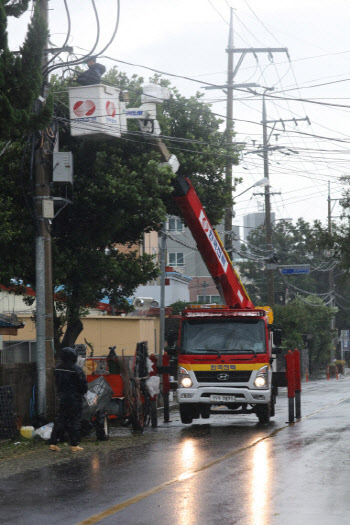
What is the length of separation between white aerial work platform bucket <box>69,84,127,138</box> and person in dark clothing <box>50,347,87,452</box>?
638 centimetres

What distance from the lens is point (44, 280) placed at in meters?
17.2

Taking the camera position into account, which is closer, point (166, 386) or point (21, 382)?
point (21, 382)

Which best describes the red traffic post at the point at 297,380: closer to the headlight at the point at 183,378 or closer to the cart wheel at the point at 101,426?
the headlight at the point at 183,378

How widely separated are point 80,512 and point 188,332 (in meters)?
10.4

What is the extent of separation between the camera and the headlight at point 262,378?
18.1m

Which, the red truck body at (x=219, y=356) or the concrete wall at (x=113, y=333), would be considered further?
the concrete wall at (x=113, y=333)

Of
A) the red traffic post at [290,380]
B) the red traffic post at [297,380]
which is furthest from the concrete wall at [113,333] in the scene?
the red traffic post at [290,380]

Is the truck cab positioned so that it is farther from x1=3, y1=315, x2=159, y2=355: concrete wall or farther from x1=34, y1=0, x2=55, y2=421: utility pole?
x1=3, y1=315, x2=159, y2=355: concrete wall

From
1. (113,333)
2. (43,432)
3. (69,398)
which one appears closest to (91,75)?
(43,432)

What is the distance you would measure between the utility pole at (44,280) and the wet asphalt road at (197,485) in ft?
9.10

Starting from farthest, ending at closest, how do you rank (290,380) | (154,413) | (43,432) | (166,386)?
(166,386)
(290,380)
(154,413)
(43,432)

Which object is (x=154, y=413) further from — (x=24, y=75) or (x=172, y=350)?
(x=24, y=75)

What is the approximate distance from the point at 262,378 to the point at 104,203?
19.0ft

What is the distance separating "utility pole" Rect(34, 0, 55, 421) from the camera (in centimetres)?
1698
